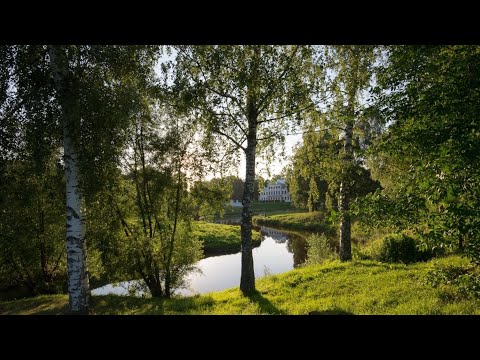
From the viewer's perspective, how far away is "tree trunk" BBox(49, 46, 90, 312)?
895cm

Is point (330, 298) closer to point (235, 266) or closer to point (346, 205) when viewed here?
point (346, 205)

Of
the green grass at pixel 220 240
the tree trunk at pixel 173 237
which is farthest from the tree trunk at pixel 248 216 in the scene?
the green grass at pixel 220 240

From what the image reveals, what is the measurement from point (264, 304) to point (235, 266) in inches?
731

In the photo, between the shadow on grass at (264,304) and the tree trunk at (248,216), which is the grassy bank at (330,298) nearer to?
the shadow on grass at (264,304)

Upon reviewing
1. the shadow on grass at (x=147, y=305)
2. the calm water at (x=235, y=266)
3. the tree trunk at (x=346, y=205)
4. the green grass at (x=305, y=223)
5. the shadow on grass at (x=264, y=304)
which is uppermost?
the tree trunk at (x=346, y=205)

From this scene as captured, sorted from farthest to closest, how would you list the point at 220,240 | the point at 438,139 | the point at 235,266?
the point at 220,240
the point at 235,266
the point at 438,139

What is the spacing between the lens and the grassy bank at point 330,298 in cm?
861

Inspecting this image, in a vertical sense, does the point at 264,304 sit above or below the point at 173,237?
below

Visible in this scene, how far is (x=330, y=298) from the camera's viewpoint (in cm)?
1049

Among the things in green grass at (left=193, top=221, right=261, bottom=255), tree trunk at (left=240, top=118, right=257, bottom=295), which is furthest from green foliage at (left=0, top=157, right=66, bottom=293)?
green grass at (left=193, top=221, right=261, bottom=255)

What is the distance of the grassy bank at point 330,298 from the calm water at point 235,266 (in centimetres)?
491

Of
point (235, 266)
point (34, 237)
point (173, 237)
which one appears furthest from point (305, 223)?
point (34, 237)

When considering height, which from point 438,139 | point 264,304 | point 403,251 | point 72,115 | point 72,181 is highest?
point 72,115
